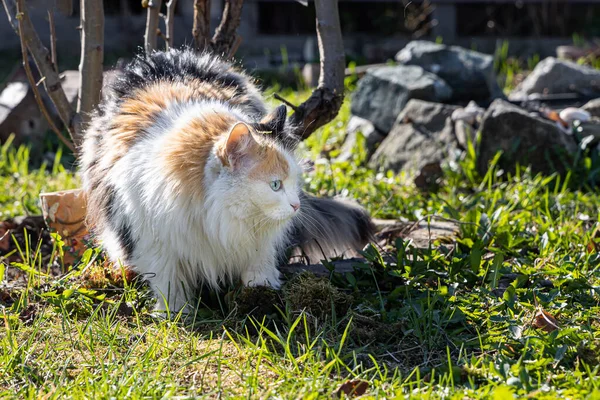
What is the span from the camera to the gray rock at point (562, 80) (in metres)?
6.15

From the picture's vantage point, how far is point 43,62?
3.59 meters

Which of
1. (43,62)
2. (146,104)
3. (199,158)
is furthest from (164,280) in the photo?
(43,62)

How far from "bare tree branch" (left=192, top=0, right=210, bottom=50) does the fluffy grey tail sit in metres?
1.15

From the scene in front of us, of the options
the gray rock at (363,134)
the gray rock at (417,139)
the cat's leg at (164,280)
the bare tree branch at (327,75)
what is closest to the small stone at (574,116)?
the gray rock at (417,139)

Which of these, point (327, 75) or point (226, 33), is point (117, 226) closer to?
point (327, 75)

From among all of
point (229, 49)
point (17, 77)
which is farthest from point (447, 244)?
point (17, 77)

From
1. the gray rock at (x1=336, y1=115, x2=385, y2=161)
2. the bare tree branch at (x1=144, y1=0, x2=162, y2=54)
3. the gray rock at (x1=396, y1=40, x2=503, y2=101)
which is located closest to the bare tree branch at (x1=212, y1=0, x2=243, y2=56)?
the bare tree branch at (x1=144, y1=0, x2=162, y2=54)

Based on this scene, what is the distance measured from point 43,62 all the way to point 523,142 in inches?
113

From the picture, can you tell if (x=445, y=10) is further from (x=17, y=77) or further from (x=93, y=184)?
(x=93, y=184)

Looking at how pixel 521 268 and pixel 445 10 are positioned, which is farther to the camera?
pixel 445 10

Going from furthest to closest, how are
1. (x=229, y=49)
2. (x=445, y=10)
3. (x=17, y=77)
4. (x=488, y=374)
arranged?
(x=445, y=10)
(x=17, y=77)
(x=229, y=49)
(x=488, y=374)

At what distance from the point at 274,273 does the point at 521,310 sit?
1.00 metres

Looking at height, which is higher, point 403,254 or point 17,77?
point 17,77

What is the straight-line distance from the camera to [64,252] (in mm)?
3465
